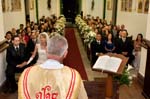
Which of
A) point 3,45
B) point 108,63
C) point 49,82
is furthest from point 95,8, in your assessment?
point 49,82

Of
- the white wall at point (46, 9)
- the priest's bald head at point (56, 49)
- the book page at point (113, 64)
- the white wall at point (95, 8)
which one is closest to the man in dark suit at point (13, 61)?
the book page at point (113, 64)

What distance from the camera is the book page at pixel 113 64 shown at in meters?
3.70

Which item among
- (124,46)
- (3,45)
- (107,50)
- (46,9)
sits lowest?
(107,50)

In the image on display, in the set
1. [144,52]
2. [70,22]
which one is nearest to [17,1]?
[144,52]

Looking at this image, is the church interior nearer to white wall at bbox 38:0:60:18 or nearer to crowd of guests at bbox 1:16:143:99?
crowd of guests at bbox 1:16:143:99

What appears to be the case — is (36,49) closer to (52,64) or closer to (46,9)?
(52,64)

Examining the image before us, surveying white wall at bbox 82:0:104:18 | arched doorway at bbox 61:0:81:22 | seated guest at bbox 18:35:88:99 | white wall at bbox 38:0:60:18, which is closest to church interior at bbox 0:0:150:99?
seated guest at bbox 18:35:88:99

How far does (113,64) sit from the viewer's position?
12.4ft

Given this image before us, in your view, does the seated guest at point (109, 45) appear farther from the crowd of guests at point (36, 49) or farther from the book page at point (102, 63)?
the book page at point (102, 63)

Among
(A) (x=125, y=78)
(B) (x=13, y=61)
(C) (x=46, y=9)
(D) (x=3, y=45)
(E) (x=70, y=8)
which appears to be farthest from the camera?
(E) (x=70, y=8)

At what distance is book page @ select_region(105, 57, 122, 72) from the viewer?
370 centimetres

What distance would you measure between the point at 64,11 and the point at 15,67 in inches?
825

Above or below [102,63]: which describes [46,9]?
above

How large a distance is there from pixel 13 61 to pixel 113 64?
3368 mm
